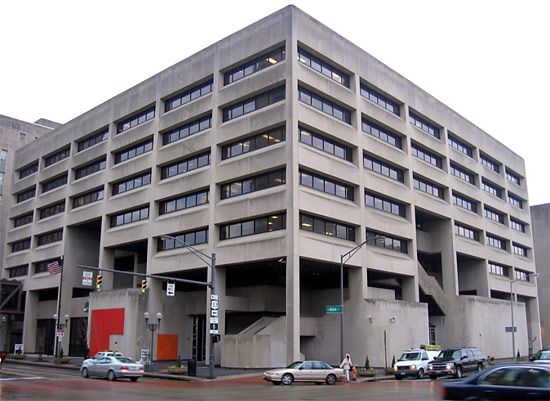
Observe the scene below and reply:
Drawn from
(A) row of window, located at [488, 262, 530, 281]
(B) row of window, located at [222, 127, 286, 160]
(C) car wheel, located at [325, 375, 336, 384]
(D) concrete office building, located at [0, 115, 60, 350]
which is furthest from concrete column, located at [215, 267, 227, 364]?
(A) row of window, located at [488, 262, 530, 281]

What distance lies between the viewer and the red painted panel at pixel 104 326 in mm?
52312

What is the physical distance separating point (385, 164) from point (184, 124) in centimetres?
1857

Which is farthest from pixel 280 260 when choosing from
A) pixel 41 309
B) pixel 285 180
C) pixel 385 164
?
pixel 41 309

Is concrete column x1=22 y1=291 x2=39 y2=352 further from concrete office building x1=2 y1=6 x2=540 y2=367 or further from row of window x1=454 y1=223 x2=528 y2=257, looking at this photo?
row of window x1=454 y1=223 x2=528 y2=257

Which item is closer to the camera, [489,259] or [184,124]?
[184,124]

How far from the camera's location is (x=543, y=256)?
92.2 m

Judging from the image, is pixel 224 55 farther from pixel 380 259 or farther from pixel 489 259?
pixel 489 259

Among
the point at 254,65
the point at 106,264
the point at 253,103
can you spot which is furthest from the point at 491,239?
the point at 106,264

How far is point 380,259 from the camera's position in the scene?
49500 millimetres

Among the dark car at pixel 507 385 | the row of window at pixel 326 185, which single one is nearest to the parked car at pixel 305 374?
the row of window at pixel 326 185

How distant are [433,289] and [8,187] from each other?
206 feet

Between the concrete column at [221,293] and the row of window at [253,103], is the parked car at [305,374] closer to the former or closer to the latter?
the concrete column at [221,293]

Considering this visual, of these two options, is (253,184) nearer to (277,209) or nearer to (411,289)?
(277,209)

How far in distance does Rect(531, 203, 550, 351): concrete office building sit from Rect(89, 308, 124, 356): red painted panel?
63288 millimetres
